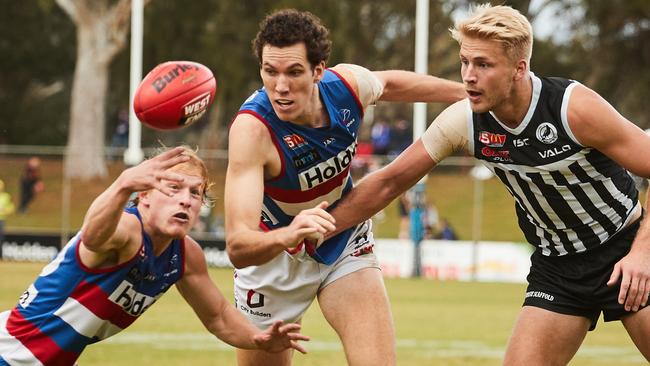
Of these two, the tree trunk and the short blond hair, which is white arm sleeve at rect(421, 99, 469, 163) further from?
the tree trunk

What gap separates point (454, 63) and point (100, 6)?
52.8 feet

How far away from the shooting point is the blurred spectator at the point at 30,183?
95.2 feet

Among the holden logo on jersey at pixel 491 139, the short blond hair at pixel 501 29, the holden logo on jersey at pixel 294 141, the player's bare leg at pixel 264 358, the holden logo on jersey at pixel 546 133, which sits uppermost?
the short blond hair at pixel 501 29

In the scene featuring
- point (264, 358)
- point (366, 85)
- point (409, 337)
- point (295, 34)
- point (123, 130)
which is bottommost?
point (123, 130)

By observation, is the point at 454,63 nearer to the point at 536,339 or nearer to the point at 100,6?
the point at 100,6

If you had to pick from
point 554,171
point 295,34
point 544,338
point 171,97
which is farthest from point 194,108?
point 544,338

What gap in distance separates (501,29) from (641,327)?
1716mm

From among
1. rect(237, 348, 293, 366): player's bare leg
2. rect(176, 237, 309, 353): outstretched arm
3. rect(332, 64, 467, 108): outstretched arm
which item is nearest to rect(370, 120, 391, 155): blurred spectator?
rect(332, 64, 467, 108): outstretched arm

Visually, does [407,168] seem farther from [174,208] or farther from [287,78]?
[174,208]

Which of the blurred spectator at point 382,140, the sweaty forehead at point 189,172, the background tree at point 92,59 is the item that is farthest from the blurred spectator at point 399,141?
the sweaty forehead at point 189,172

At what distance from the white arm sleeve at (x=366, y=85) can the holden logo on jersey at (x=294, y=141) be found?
59cm

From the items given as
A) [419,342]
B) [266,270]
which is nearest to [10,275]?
[419,342]

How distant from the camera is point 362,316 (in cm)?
657

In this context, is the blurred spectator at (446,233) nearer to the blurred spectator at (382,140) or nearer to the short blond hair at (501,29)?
the blurred spectator at (382,140)
